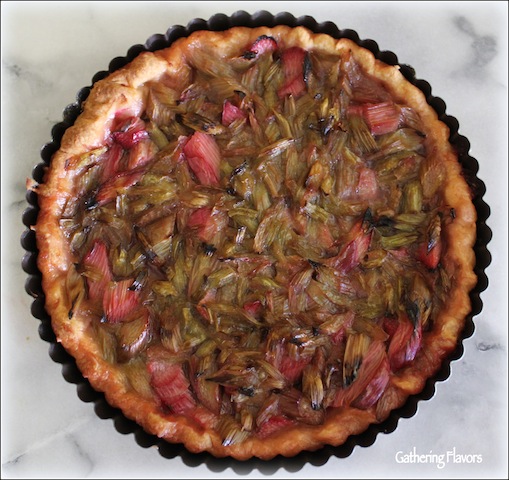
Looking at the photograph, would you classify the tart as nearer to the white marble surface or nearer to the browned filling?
the browned filling

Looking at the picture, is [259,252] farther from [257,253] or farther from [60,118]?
[60,118]

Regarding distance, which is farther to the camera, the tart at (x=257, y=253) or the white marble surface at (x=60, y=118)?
the white marble surface at (x=60, y=118)

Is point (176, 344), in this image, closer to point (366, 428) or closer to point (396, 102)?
point (366, 428)

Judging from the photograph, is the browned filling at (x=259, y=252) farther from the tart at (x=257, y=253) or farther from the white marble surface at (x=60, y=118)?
the white marble surface at (x=60, y=118)

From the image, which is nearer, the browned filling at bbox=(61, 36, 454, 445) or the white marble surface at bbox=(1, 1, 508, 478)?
the browned filling at bbox=(61, 36, 454, 445)

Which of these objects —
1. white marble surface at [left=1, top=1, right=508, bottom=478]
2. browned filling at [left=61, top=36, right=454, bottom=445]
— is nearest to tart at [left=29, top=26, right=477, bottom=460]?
browned filling at [left=61, top=36, right=454, bottom=445]

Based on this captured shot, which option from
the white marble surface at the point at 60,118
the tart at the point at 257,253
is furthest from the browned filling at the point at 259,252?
the white marble surface at the point at 60,118

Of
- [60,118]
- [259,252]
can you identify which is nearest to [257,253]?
[259,252]

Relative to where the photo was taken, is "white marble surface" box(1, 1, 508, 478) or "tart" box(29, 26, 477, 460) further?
"white marble surface" box(1, 1, 508, 478)
